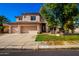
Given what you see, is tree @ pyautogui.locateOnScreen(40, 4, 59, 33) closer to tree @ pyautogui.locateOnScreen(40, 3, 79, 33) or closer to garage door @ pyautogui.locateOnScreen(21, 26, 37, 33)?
tree @ pyautogui.locateOnScreen(40, 3, 79, 33)

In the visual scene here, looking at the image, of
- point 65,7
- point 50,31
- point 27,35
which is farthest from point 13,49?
point 65,7

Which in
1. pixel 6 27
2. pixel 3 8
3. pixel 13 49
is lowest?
pixel 13 49

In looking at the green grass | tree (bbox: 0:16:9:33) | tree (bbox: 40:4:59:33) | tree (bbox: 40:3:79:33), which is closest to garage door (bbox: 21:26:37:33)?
the green grass

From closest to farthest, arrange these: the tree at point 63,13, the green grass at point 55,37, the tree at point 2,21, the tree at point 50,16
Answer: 1. the tree at point 2,21
2. the green grass at point 55,37
3. the tree at point 63,13
4. the tree at point 50,16

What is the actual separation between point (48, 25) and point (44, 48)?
4500 mm

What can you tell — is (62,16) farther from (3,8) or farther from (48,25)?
(3,8)

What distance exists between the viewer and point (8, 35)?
482 inches

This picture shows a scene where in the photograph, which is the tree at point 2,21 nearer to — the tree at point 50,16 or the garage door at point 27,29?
the garage door at point 27,29

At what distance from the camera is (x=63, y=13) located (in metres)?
12.8

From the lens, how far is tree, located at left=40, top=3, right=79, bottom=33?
1265 cm

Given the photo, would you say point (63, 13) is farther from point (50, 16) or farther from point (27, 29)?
point (27, 29)

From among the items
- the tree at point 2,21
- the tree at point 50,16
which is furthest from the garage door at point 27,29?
the tree at point 2,21

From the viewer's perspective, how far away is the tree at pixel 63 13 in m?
12.6

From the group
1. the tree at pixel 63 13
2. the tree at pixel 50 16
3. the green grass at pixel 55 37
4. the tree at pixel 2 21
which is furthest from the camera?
the tree at pixel 50 16
